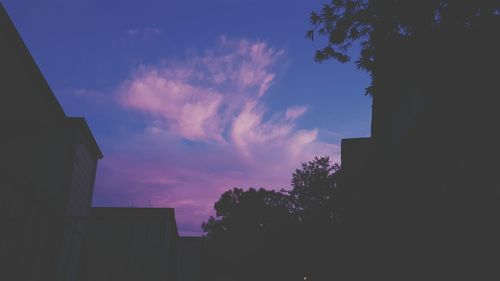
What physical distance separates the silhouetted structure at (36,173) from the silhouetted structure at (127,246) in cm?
819

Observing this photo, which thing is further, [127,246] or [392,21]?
[127,246]

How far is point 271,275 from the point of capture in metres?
30.0

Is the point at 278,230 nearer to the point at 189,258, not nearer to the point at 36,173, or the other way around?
the point at 189,258

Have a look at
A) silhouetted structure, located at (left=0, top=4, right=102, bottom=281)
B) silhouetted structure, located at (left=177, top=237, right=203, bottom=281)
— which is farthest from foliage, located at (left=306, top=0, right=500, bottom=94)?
silhouetted structure, located at (left=177, top=237, right=203, bottom=281)

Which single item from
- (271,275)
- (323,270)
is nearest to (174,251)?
(271,275)

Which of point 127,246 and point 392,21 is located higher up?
point 392,21

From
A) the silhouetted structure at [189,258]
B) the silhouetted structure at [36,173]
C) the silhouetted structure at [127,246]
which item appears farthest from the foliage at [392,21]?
the silhouetted structure at [189,258]

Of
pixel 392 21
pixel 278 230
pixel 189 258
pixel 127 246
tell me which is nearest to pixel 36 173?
pixel 392 21

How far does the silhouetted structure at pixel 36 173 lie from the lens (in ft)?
25.8

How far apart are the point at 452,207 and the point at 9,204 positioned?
336 inches

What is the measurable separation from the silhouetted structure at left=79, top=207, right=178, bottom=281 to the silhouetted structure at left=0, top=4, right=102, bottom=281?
8.19m

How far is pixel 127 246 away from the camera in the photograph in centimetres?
2298

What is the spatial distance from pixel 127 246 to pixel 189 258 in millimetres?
15536

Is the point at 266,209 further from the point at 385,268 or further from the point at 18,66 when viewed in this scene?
the point at 18,66
